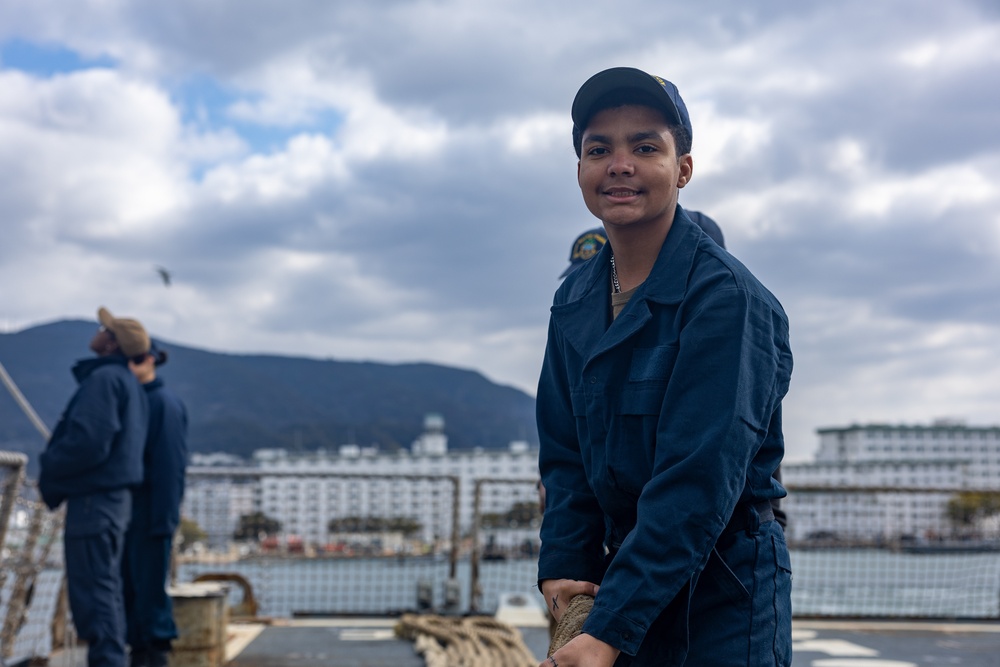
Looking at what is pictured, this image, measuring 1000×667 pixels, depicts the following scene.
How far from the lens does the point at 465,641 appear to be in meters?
5.46

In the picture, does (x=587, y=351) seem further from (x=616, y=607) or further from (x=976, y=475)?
(x=976, y=475)

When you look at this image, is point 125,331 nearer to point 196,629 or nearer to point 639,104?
point 196,629

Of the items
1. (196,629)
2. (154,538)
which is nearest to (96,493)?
(154,538)

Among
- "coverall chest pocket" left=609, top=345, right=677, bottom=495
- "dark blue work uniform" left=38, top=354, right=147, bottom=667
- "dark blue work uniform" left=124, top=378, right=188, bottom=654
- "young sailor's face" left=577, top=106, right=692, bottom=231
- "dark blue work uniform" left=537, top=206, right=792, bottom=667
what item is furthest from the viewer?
"dark blue work uniform" left=124, top=378, right=188, bottom=654

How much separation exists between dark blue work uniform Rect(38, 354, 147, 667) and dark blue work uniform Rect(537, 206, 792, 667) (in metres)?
3.30

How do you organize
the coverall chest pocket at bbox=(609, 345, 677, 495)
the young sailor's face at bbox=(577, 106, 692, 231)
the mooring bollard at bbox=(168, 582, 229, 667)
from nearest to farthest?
1. the coverall chest pocket at bbox=(609, 345, 677, 495)
2. the young sailor's face at bbox=(577, 106, 692, 231)
3. the mooring bollard at bbox=(168, 582, 229, 667)

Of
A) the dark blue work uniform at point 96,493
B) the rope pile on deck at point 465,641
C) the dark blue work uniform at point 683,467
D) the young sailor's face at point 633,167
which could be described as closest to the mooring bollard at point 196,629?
the dark blue work uniform at point 96,493

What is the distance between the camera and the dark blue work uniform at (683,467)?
4.61 ft

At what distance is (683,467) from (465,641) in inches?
171

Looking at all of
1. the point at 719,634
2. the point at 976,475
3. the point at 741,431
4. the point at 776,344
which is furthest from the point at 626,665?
the point at 976,475

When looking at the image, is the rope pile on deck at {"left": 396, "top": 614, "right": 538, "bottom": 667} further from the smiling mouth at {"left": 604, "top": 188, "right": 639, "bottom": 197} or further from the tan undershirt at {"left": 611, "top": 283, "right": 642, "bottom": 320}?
the smiling mouth at {"left": 604, "top": 188, "right": 639, "bottom": 197}

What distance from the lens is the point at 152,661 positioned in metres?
4.82

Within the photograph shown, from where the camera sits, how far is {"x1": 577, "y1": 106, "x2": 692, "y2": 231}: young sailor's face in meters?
1.66

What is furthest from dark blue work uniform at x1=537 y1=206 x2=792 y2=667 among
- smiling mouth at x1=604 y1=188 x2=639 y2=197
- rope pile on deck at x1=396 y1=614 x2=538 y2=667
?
rope pile on deck at x1=396 y1=614 x2=538 y2=667
